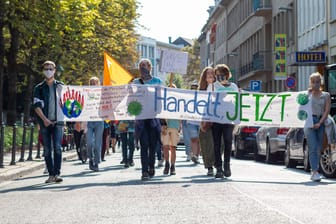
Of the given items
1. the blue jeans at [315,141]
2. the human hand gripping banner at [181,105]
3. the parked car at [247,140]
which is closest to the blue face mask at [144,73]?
the human hand gripping banner at [181,105]

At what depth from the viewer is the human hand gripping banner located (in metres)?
16.2

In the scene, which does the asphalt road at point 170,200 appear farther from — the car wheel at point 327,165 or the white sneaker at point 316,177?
the car wheel at point 327,165

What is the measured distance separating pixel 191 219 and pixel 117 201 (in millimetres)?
2152

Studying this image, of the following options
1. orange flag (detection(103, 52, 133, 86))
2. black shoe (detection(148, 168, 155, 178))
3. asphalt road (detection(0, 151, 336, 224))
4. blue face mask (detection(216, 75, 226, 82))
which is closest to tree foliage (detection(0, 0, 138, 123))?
orange flag (detection(103, 52, 133, 86))

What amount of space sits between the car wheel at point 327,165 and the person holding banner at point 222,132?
191cm

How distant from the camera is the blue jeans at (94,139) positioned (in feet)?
59.7

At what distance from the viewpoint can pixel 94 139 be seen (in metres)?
18.5

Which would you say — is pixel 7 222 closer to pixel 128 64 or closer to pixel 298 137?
pixel 298 137

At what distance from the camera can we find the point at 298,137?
1911 cm

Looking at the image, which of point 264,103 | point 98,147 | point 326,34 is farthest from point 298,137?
point 326,34

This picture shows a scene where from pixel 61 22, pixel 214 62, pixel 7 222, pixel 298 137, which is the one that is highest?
pixel 214 62

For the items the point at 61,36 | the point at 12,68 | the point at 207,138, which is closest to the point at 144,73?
the point at 207,138

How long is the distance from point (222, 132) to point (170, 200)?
465cm

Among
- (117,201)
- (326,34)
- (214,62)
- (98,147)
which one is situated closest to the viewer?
(117,201)
